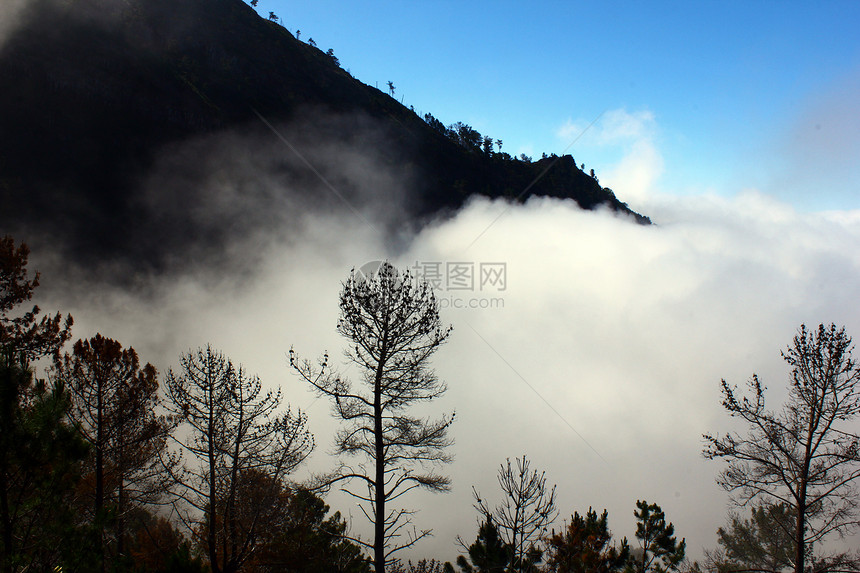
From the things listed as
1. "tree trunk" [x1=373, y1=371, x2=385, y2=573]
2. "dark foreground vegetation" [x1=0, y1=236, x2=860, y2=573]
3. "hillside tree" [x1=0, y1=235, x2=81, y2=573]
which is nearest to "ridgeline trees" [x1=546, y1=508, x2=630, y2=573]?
"dark foreground vegetation" [x1=0, y1=236, x2=860, y2=573]

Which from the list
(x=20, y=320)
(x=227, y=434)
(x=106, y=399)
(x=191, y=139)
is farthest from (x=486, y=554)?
(x=191, y=139)

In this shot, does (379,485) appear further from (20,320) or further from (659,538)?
(659,538)

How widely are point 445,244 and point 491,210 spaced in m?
23.5

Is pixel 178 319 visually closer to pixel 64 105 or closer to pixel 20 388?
pixel 64 105

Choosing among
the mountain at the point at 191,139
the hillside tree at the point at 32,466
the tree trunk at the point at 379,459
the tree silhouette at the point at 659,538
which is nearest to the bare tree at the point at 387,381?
the tree trunk at the point at 379,459

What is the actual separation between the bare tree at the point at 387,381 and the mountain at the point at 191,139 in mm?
A: 105924

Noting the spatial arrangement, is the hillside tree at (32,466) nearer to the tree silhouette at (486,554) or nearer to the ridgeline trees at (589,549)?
the ridgeline trees at (589,549)

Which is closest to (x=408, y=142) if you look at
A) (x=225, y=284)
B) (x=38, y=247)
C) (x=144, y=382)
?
(x=225, y=284)

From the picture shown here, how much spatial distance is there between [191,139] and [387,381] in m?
143

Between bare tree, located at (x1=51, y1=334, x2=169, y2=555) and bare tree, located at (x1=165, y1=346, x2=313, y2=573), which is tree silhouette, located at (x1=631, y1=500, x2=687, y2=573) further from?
bare tree, located at (x1=51, y1=334, x2=169, y2=555)

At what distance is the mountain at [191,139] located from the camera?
307ft

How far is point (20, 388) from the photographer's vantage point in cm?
698

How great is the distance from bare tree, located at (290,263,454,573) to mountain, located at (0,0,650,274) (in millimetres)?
105924

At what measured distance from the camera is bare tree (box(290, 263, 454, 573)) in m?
11.9
